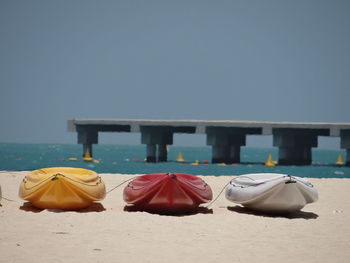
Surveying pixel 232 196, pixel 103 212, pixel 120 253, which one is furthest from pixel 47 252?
pixel 232 196

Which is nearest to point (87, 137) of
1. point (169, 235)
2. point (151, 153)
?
point (151, 153)

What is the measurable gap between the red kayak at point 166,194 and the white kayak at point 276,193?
116cm

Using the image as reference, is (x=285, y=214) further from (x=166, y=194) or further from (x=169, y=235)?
(x=169, y=235)

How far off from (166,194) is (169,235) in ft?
8.23

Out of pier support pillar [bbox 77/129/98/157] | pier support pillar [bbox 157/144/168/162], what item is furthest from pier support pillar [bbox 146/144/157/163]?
pier support pillar [bbox 77/129/98/157]

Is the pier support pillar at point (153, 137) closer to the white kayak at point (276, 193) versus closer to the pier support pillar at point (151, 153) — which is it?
the pier support pillar at point (151, 153)

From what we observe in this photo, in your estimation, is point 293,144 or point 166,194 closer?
point 166,194

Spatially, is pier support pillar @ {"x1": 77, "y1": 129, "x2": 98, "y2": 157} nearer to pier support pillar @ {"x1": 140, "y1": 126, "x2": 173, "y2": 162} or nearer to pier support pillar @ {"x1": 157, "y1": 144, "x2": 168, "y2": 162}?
pier support pillar @ {"x1": 140, "y1": 126, "x2": 173, "y2": 162}

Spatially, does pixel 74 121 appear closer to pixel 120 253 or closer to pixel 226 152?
pixel 226 152

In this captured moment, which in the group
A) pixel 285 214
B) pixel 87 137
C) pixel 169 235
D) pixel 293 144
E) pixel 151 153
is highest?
pixel 169 235

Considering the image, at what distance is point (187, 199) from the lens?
41.3 feet

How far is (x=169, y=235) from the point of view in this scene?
10.0m

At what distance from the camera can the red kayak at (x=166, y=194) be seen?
40.9 ft

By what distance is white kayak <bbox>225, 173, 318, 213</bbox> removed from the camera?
12617mm
